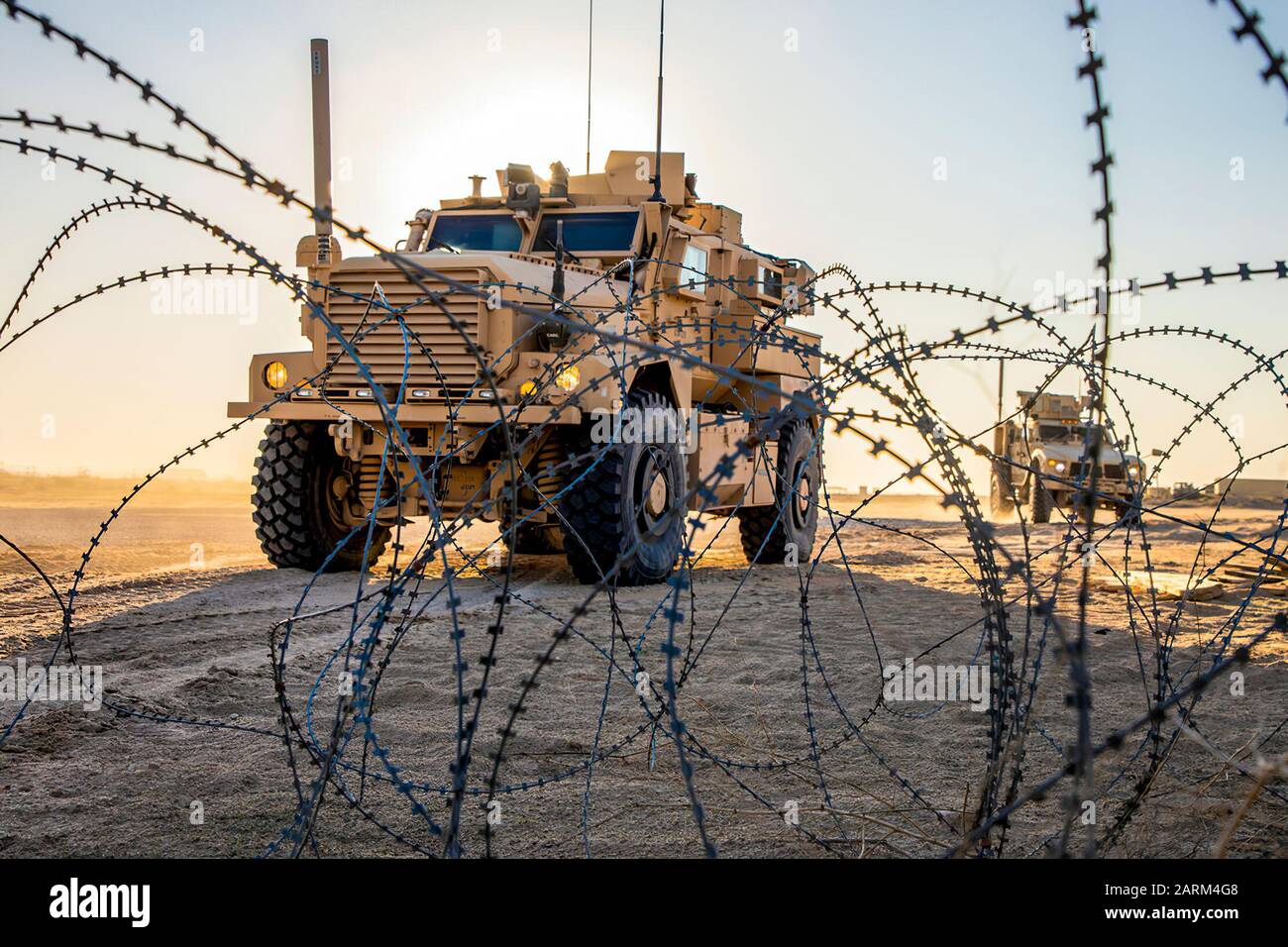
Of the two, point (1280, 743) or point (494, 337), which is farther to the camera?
point (494, 337)

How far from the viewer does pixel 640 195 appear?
10.1 metres

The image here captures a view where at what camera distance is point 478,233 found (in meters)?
10.0

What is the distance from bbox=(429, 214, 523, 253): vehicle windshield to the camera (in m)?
9.89

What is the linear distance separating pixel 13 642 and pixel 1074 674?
6226 mm

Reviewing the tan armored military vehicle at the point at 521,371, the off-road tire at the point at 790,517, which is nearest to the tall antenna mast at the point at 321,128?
the tan armored military vehicle at the point at 521,371

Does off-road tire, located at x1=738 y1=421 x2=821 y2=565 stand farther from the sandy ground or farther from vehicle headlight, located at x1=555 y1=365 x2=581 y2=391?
vehicle headlight, located at x1=555 y1=365 x2=581 y2=391

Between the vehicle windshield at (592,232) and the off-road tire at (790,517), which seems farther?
the off-road tire at (790,517)

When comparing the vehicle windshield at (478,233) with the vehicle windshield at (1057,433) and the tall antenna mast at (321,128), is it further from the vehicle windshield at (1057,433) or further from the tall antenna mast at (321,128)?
the vehicle windshield at (1057,433)

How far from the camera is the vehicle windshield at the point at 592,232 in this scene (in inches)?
379

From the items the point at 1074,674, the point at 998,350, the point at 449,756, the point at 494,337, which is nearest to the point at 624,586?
the point at 494,337

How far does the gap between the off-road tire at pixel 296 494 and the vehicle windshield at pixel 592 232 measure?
234cm

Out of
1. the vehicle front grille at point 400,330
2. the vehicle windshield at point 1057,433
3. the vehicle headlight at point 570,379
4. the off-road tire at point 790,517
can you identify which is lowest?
the off-road tire at point 790,517

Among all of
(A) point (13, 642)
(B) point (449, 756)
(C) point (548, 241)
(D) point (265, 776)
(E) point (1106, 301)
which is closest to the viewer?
(E) point (1106, 301)
